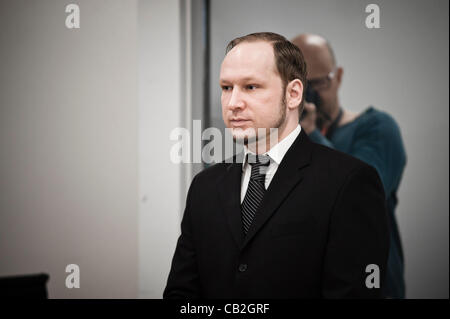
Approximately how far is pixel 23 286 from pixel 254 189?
609 mm

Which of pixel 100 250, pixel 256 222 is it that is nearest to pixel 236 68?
pixel 256 222

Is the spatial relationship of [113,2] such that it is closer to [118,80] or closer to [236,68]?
[118,80]

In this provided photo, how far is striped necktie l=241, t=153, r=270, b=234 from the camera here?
992 millimetres

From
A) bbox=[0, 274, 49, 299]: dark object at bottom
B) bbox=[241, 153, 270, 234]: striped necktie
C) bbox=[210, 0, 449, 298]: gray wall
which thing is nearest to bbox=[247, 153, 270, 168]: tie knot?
bbox=[241, 153, 270, 234]: striped necktie

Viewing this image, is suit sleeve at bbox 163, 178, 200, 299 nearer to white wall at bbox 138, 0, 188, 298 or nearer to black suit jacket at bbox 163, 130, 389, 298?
black suit jacket at bbox 163, 130, 389, 298

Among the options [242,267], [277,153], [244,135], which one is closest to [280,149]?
[277,153]

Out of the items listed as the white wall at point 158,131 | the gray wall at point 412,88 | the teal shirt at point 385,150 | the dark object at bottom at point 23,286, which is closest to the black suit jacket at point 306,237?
the dark object at bottom at point 23,286

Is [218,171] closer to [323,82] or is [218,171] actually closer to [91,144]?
[91,144]

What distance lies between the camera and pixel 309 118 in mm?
1879

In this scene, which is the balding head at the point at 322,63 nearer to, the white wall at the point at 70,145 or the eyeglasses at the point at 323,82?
the eyeglasses at the point at 323,82

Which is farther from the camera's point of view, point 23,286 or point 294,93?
point 294,93

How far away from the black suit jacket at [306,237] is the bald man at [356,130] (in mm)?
894

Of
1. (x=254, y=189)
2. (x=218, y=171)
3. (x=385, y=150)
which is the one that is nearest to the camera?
(x=254, y=189)
